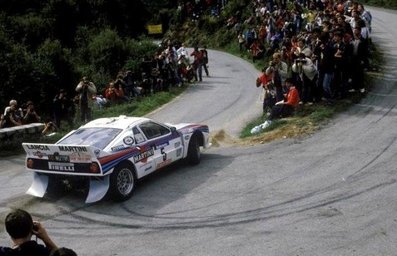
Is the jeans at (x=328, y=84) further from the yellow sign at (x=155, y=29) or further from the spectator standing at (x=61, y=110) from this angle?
the yellow sign at (x=155, y=29)

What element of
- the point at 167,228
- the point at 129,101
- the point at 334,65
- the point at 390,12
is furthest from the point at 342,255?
the point at 390,12

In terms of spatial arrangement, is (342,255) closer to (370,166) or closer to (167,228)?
(167,228)

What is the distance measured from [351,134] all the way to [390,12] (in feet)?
80.8

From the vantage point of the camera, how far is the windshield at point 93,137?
11698mm

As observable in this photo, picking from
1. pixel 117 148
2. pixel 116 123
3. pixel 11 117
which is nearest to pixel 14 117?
pixel 11 117

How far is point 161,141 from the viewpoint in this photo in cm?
1268

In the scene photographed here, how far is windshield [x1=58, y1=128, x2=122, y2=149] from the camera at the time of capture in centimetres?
1170

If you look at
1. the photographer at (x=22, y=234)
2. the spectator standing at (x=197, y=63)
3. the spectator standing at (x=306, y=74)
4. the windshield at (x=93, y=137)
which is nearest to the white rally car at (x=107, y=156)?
the windshield at (x=93, y=137)

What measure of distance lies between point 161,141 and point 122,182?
169cm

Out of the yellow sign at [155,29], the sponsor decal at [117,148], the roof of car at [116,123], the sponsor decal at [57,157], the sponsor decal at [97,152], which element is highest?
the yellow sign at [155,29]

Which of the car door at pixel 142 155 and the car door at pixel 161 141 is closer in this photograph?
the car door at pixel 142 155

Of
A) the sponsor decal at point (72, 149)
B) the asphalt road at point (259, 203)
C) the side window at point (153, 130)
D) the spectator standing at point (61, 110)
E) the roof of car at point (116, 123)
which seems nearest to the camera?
the asphalt road at point (259, 203)

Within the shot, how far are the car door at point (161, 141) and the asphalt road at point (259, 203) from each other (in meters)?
0.42

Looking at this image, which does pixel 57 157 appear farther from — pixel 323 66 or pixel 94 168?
pixel 323 66
